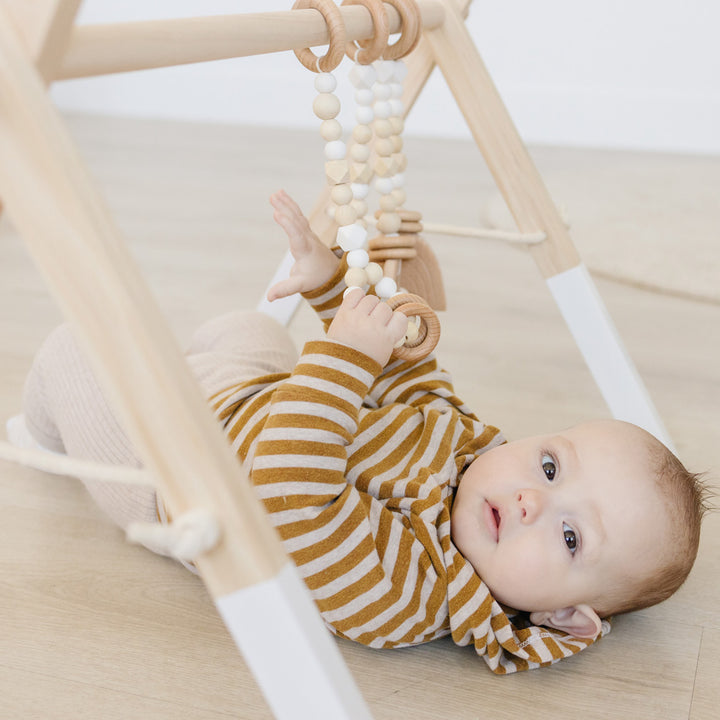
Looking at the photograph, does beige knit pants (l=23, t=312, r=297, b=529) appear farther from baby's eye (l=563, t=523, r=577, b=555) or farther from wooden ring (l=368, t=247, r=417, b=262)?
baby's eye (l=563, t=523, r=577, b=555)

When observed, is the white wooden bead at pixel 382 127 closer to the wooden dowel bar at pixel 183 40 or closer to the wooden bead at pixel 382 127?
the wooden bead at pixel 382 127

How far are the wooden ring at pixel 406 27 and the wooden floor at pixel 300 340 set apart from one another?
55 centimetres

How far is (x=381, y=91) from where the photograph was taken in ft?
3.11

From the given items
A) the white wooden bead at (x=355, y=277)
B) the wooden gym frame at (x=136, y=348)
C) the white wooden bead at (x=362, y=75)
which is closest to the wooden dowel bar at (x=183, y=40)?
the wooden gym frame at (x=136, y=348)

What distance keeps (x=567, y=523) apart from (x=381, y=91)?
0.48 m

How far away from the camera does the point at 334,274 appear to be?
3.23ft

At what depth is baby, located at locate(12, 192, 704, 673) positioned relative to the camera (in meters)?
0.77

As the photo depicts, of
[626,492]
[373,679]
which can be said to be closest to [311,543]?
[373,679]

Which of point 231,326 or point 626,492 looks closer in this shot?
point 626,492

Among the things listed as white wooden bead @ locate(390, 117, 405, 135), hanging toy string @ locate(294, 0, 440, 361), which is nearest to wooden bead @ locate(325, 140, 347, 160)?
hanging toy string @ locate(294, 0, 440, 361)

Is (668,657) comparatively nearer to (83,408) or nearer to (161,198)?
(83,408)

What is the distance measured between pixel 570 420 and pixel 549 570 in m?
0.51

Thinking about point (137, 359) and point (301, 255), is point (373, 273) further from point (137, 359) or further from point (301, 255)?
point (137, 359)

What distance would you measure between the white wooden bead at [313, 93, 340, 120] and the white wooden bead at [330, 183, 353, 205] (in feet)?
0.24
